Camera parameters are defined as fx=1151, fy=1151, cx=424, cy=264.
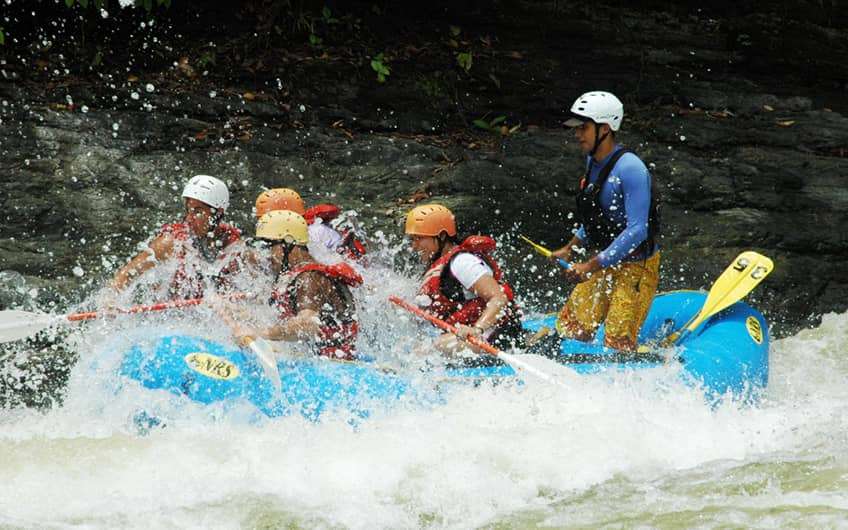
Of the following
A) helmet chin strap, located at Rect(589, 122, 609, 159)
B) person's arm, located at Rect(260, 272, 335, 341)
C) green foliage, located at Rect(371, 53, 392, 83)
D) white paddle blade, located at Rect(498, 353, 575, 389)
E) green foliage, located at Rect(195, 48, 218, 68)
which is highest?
green foliage, located at Rect(195, 48, 218, 68)

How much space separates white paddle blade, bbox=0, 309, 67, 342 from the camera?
6430 millimetres

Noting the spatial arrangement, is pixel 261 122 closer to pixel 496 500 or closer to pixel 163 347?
pixel 163 347

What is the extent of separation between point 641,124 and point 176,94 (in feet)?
14.2

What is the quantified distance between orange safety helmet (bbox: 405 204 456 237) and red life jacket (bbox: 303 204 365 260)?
3.64ft

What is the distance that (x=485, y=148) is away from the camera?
10.5 meters

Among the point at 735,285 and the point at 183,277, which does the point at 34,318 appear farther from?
the point at 735,285

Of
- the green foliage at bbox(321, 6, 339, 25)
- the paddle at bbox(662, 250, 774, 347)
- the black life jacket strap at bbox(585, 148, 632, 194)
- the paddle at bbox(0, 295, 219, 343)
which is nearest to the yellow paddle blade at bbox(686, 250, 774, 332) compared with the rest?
the paddle at bbox(662, 250, 774, 347)

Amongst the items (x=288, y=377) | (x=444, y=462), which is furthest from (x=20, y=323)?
(x=444, y=462)

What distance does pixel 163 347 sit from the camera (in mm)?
6047

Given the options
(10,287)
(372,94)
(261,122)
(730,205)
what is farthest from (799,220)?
(10,287)

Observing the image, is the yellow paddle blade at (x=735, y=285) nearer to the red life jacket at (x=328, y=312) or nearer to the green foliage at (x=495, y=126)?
the red life jacket at (x=328, y=312)

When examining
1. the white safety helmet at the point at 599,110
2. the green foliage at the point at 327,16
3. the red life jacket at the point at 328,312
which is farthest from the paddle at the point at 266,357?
the green foliage at the point at 327,16

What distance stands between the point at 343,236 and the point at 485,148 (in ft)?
9.79

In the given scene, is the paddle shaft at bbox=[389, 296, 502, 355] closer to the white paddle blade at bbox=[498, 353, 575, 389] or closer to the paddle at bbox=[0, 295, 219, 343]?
the white paddle blade at bbox=[498, 353, 575, 389]
